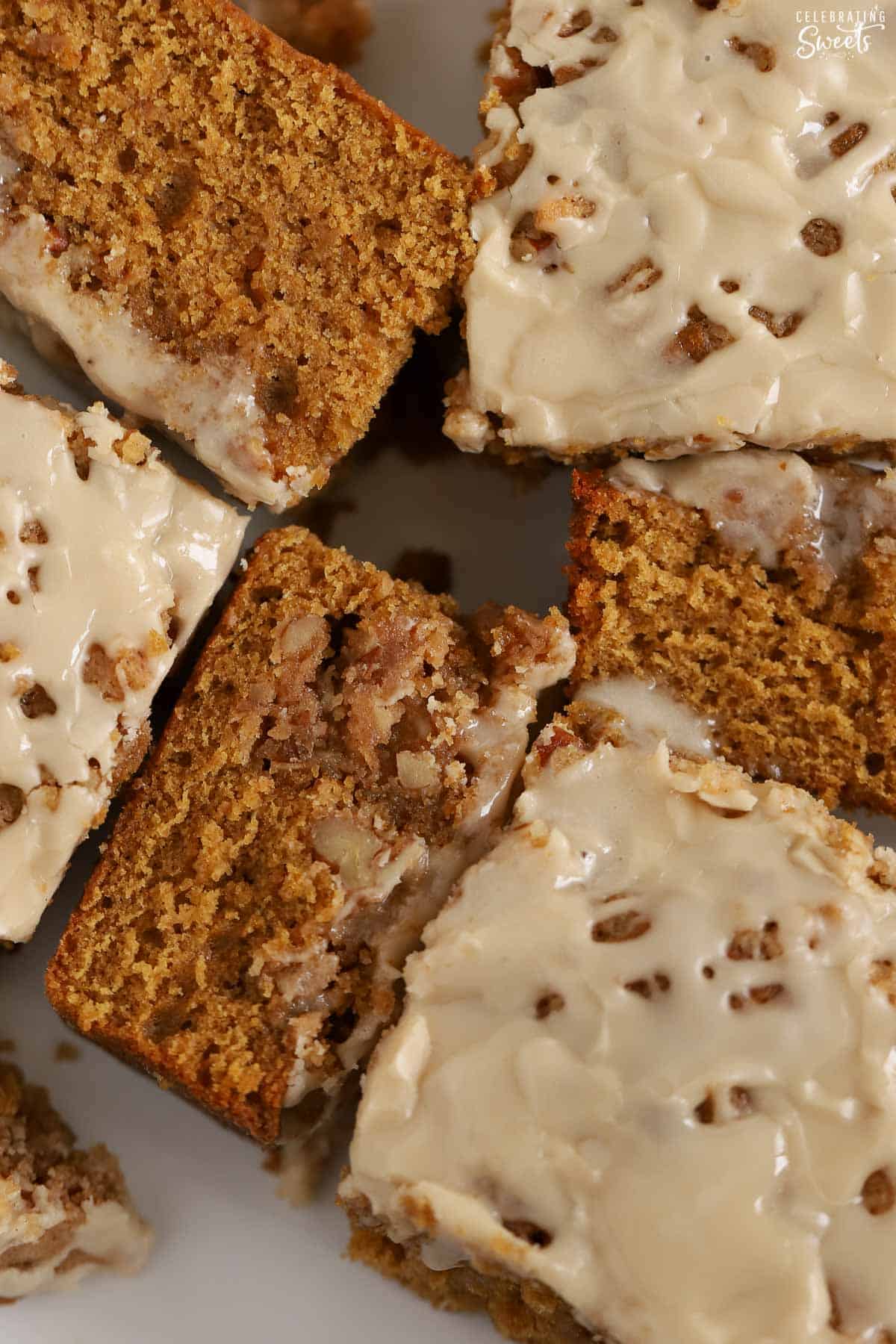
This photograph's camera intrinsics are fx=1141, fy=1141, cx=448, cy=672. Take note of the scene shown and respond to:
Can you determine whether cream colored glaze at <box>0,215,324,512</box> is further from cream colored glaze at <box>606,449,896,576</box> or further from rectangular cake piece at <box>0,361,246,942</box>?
cream colored glaze at <box>606,449,896,576</box>

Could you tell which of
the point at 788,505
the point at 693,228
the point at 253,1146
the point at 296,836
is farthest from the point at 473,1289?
the point at 693,228

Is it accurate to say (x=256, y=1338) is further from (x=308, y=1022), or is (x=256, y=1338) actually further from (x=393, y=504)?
(x=393, y=504)

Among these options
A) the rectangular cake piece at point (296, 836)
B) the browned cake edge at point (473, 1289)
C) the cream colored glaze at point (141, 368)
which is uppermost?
the cream colored glaze at point (141, 368)

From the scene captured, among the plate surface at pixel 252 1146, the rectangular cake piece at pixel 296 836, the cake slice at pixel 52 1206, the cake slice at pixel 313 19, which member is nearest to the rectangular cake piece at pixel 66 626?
the rectangular cake piece at pixel 296 836

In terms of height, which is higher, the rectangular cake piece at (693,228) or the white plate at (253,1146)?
the rectangular cake piece at (693,228)

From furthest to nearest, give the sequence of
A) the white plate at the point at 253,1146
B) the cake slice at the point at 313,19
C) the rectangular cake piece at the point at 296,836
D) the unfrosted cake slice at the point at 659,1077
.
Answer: the cake slice at the point at 313,19, the white plate at the point at 253,1146, the rectangular cake piece at the point at 296,836, the unfrosted cake slice at the point at 659,1077

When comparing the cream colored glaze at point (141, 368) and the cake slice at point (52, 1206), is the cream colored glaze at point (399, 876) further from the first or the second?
the cream colored glaze at point (141, 368)
